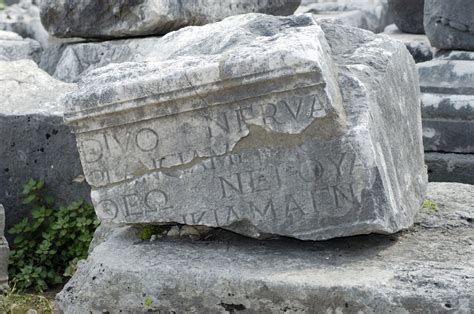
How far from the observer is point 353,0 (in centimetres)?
931

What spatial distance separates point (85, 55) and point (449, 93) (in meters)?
1.90

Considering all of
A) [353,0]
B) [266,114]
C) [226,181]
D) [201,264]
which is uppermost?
[266,114]

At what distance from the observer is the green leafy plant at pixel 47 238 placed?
462cm

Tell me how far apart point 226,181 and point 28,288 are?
167 cm

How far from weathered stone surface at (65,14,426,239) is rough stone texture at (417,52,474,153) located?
185 cm

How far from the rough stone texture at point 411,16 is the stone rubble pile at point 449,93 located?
1.26 metres

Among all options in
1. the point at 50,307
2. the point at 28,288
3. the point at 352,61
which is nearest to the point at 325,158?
the point at 352,61

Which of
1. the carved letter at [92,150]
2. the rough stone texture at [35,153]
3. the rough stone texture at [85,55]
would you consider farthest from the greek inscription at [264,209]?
the rough stone texture at [85,55]

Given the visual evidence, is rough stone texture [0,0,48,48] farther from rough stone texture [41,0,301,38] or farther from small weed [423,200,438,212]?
small weed [423,200,438,212]

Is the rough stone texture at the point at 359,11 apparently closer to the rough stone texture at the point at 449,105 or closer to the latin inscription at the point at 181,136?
the rough stone texture at the point at 449,105

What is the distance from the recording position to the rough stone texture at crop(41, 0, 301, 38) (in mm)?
5266

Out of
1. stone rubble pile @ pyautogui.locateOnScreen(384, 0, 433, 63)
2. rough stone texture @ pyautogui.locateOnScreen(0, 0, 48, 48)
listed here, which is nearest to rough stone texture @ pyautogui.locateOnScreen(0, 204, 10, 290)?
rough stone texture @ pyautogui.locateOnScreen(0, 0, 48, 48)

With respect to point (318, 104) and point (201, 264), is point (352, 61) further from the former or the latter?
point (201, 264)

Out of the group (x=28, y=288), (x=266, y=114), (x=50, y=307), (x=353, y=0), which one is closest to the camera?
(x=266, y=114)
